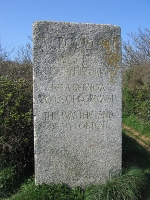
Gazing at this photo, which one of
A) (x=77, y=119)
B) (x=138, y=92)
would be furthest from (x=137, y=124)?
(x=77, y=119)

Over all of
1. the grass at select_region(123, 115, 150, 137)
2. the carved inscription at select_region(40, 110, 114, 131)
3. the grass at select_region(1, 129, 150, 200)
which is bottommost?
the grass at select_region(1, 129, 150, 200)

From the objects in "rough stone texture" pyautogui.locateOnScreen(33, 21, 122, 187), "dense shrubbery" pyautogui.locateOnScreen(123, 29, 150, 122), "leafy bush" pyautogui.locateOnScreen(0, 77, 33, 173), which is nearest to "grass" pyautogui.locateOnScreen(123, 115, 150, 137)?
"dense shrubbery" pyautogui.locateOnScreen(123, 29, 150, 122)

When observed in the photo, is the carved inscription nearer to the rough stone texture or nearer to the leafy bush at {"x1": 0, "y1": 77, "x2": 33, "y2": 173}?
the rough stone texture

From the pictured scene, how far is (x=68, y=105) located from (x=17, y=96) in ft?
4.31

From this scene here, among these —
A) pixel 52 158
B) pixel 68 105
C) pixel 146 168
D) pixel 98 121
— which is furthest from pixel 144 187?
pixel 68 105

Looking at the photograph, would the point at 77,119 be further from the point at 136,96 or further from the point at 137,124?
the point at 136,96

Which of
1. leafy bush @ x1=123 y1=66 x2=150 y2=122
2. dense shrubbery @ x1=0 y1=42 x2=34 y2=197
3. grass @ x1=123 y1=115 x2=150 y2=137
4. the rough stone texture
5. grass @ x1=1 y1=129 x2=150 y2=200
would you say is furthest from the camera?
leafy bush @ x1=123 y1=66 x2=150 y2=122

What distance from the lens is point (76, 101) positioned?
150 inches

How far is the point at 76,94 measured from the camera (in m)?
3.80

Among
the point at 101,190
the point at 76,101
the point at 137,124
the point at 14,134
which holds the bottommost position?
the point at 101,190

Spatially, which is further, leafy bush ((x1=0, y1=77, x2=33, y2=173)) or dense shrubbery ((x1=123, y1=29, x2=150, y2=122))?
dense shrubbery ((x1=123, y1=29, x2=150, y2=122))

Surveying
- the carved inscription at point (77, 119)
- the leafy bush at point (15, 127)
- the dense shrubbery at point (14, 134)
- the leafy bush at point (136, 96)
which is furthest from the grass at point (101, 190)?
the leafy bush at point (136, 96)

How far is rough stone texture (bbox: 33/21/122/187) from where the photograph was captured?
372cm

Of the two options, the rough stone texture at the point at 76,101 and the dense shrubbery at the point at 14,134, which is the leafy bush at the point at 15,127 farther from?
the rough stone texture at the point at 76,101
